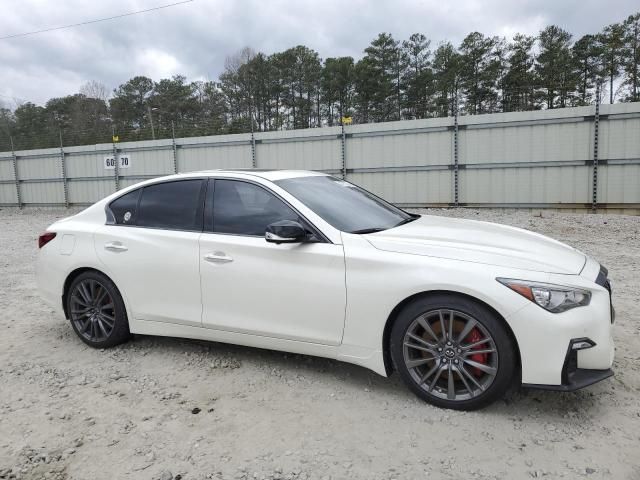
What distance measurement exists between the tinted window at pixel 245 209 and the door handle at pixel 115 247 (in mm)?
870

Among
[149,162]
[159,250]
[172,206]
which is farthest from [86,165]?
[159,250]

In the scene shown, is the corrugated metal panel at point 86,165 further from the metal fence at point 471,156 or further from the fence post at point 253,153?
the fence post at point 253,153

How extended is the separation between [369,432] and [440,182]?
39.8 feet

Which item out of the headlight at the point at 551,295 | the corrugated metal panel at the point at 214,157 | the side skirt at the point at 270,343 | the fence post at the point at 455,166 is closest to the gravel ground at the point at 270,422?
the side skirt at the point at 270,343

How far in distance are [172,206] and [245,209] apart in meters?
0.71

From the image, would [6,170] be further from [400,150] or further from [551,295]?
[551,295]

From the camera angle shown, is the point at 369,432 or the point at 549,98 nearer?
the point at 369,432

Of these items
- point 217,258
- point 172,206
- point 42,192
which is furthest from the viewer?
point 42,192

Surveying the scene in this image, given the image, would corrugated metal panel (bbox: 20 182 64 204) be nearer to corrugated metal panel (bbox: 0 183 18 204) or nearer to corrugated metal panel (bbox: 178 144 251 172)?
corrugated metal panel (bbox: 0 183 18 204)

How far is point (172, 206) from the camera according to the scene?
3.99 m

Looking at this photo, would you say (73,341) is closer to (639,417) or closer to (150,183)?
(150,183)

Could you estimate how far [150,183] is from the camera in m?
4.20

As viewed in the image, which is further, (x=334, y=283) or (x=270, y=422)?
(x=334, y=283)

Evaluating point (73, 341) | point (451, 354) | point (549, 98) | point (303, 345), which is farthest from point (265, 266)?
point (549, 98)
